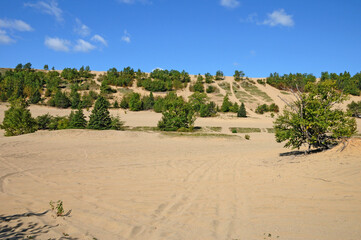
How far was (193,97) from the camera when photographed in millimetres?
52719

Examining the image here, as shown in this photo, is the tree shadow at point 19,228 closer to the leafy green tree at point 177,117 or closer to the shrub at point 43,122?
A: the leafy green tree at point 177,117

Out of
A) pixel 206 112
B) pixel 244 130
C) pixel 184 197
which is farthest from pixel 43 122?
pixel 206 112

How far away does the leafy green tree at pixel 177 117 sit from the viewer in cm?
2836

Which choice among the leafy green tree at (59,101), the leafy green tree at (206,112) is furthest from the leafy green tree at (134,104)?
the leafy green tree at (206,112)

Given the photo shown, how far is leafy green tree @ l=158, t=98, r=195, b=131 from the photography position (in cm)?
2836

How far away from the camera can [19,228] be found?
16.1ft

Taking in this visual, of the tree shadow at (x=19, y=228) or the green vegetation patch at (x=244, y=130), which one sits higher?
the green vegetation patch at (x=244, y=130)

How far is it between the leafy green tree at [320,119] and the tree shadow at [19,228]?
1024 centimetres

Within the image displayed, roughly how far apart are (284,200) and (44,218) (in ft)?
19.3

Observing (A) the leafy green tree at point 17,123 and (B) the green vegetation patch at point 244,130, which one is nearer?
(A) the leafy green tree at point 17,123

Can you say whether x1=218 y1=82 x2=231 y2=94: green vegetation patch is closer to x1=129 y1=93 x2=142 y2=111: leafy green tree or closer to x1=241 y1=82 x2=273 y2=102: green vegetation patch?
x1=241 y1=82 x2=273 y2=102: green vegetation patch

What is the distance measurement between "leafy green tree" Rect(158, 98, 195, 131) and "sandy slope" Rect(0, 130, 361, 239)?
52.8ft

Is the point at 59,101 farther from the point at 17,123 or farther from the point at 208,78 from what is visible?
the point at 208,78

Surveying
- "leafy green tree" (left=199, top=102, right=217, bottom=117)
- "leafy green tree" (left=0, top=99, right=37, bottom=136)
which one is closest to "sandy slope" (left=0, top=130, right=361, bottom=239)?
"leafy green tree" (left=0, top=99, right=37, bottom=136)
